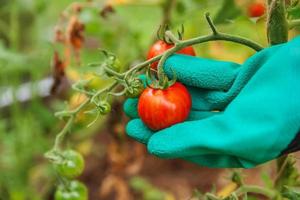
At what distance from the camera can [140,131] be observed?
1.00 m

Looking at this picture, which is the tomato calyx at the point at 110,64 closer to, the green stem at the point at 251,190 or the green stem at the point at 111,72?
the green stem at the point at 111,72

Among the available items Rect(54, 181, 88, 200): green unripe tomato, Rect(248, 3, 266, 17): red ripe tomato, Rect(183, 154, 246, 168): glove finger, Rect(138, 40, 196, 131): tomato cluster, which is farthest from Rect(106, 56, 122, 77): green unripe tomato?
Rect(248, 3, 266, 17): red ripe tomato

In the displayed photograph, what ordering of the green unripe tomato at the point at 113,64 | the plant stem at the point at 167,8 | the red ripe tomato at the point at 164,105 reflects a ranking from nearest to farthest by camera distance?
the red ripe tomato at the point at 164,105, the green unripe tomato at the point at 113,64, the plant stem at the point at 167,8

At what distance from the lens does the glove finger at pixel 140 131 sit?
39.1 inches

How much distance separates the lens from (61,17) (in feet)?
5.22

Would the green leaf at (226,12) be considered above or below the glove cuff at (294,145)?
above

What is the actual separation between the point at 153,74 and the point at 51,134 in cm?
138

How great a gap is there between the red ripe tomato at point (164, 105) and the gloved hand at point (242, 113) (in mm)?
26

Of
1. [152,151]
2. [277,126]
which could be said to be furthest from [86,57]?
[277,126]

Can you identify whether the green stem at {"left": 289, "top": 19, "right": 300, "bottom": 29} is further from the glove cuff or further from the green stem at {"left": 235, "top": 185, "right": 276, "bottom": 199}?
the green stem at {"left": 235, "top": 185, "right": 276, "bottom": 199}

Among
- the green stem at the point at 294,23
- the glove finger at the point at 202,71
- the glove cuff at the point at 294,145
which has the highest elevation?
the green stem at the point at 294,23

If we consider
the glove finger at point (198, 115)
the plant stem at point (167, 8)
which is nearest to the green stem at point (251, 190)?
the glove finger at point (198, 115)

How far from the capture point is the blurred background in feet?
5.60

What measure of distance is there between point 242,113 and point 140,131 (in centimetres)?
22
